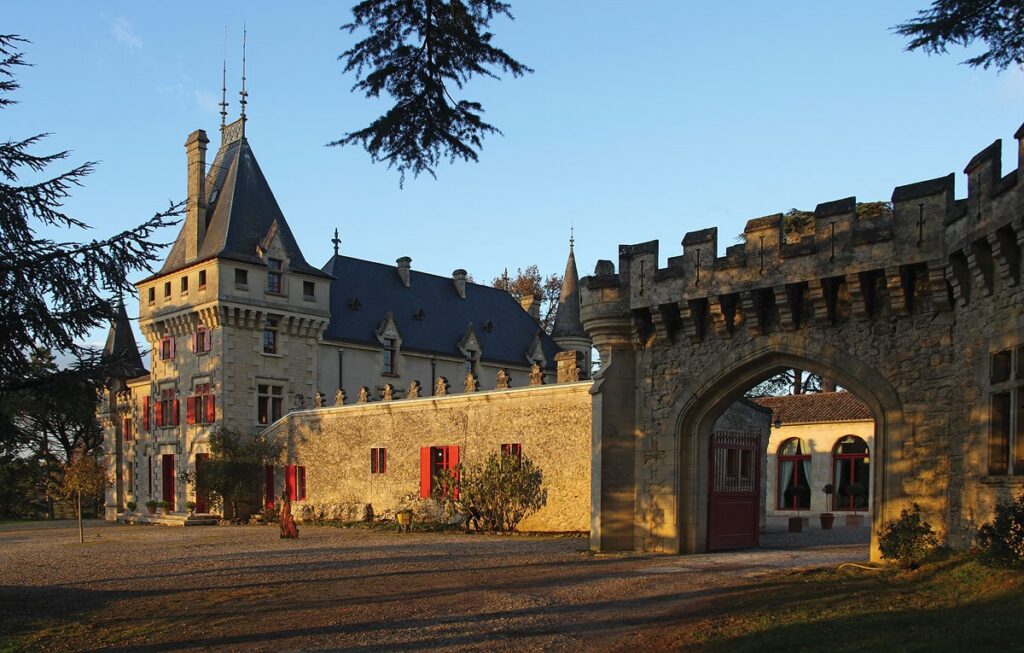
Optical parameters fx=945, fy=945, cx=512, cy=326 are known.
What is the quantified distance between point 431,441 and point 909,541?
14981mm

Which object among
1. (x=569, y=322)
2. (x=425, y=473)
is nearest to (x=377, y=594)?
(x=425, y=473)

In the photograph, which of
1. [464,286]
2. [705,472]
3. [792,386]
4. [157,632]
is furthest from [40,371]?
[792,386]

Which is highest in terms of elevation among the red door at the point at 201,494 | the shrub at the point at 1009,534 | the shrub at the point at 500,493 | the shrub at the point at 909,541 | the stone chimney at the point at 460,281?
the stone chimney at the point at 460,281

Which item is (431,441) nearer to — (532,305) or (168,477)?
(168,477)

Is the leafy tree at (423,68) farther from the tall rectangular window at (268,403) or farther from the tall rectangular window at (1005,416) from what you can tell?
the tall rectangular window at (268,403)

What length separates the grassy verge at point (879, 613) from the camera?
7.34 meters

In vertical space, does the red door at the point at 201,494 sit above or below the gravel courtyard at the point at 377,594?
below

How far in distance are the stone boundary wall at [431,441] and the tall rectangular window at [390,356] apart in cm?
715

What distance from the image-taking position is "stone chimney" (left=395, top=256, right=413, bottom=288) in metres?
40.7

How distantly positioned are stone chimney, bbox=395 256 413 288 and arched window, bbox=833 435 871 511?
63.4ft

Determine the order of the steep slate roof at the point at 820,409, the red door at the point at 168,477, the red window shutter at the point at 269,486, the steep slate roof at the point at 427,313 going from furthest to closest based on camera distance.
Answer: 1. the steep slate roof at the point at 427,313
2. the red door at the point at 168,477
3. the red window shutter at the point at 269,486
4. the steep slate roof at the point at 820,409

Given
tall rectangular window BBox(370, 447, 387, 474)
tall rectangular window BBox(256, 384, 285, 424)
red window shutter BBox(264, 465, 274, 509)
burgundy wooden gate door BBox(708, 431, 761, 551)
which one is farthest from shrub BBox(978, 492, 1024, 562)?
tall rectangular window BBox(256, 384, 285, 424)

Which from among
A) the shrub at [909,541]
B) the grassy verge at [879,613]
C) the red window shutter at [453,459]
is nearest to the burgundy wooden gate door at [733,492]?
the shrub at [909,541]

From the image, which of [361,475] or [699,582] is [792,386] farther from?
[699,582]
